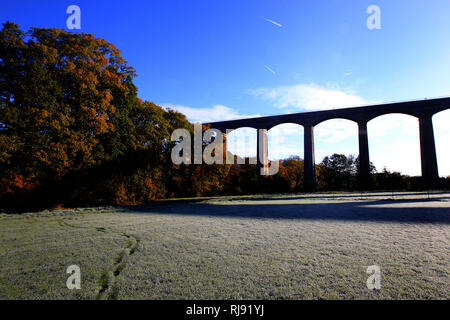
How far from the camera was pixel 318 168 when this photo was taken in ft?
120

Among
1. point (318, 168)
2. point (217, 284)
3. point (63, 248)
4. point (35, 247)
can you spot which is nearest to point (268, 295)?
point (217, 284)

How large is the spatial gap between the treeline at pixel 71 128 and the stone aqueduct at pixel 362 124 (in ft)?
68.0

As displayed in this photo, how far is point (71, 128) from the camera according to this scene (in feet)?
31.8

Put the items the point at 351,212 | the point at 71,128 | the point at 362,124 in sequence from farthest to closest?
the point at 362,124
the point at 71,128
the point at 351,212

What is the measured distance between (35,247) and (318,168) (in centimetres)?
3743

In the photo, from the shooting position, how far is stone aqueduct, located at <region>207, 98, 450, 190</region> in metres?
24.7

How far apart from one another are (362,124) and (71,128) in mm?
30179

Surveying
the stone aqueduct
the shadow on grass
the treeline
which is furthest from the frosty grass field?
the stone aqueduct

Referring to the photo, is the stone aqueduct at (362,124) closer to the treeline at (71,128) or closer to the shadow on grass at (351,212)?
the shadow on grass at (351,212)

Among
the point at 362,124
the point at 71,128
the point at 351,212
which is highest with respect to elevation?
the point at 362,124

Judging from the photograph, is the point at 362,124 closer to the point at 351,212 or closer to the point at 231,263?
the point at 351,212

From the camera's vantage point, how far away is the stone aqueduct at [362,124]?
24.7m

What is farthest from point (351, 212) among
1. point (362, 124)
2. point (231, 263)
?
point (362, 124)

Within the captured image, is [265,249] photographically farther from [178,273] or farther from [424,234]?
[424,234]
